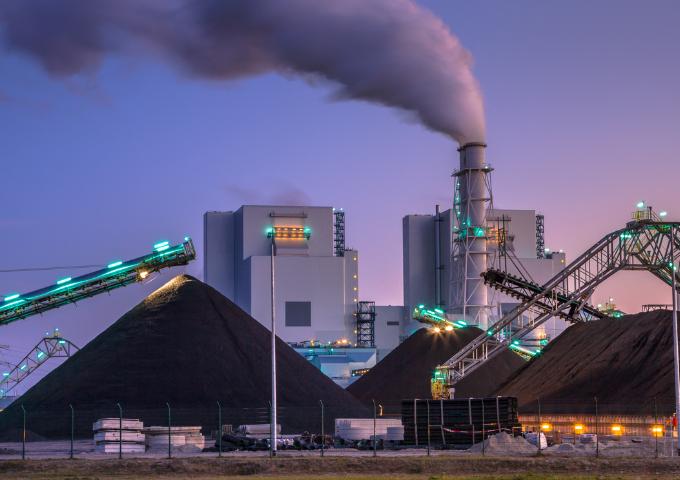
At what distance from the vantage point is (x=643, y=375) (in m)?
49.4

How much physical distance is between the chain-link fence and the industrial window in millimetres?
50343

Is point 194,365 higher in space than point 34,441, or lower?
higher

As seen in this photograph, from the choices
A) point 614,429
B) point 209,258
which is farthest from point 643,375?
point 209,258

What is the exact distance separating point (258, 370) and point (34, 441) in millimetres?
13776

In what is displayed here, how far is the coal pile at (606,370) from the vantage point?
156 feet

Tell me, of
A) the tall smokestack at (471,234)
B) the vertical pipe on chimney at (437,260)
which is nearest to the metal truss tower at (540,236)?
the vertical pipe on chimney at (437,260)

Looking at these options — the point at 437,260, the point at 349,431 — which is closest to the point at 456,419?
the point at 349,431

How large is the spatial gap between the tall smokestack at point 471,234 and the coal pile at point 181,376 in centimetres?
2984

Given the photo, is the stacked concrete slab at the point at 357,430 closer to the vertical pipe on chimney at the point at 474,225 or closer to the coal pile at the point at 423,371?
the coal pile at the point at 423,371

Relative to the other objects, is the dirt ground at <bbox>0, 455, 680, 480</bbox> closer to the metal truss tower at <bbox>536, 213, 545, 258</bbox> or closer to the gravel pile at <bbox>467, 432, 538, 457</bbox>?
the gravel pile at <bbox>467, 432, 538, 457</bbox>

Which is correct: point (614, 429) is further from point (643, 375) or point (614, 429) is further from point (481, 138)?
point (481, 138)

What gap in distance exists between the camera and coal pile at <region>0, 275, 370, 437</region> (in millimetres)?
44344

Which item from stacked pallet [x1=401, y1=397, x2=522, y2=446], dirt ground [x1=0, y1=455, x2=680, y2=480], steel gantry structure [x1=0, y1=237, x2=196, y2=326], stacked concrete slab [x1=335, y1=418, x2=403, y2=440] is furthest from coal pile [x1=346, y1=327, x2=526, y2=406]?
dirt ground [x1=0, y1=455, x2=680, y2=480]

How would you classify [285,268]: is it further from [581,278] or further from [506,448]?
[506,448]
